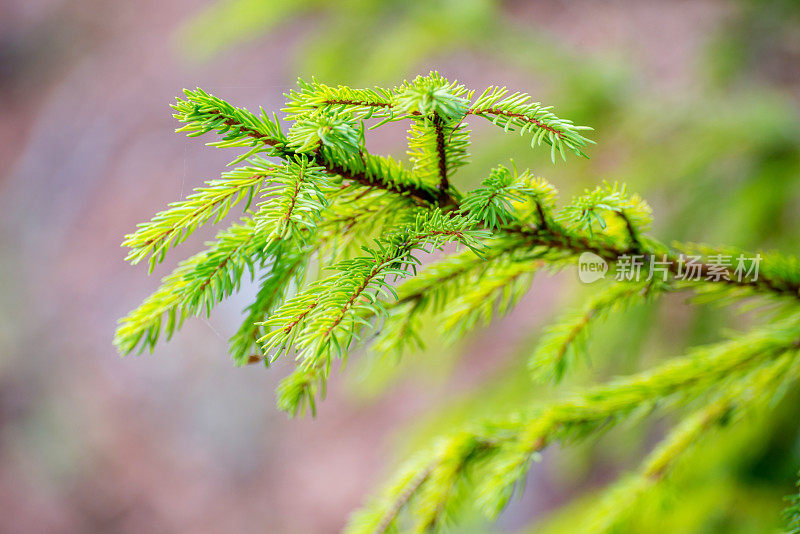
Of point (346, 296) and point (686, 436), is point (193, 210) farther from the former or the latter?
point (686, 436)

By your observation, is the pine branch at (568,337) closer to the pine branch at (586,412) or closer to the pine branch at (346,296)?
the pine branch at (586,412)

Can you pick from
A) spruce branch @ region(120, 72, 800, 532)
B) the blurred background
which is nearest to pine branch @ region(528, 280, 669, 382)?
spruce branch @ region(120, 72, 800, 532)

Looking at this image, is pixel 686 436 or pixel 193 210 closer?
pixel 193 210

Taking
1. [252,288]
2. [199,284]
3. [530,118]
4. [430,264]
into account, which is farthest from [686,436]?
[252,288]

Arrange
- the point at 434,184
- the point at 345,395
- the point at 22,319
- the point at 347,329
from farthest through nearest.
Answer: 1. the point at 22,319
2. the point at 345,395
3. the point at 434,184
4. the point at 347,329

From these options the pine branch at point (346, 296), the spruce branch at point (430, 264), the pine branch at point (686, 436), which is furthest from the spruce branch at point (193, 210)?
the pine branch at point (686, 436)

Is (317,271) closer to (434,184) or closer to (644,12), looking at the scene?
(434,184)

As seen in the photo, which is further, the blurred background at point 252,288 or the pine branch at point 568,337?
the blurred background at point 252,288

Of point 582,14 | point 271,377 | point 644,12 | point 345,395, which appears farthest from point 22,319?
point 644,12
